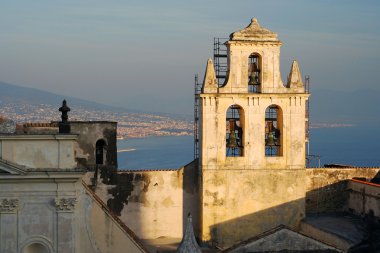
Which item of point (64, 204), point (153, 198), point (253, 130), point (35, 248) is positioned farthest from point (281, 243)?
point (35, 248)

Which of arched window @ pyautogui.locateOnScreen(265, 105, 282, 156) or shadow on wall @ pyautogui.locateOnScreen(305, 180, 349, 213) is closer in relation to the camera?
arched window @ pyautogui.locateOnScreen(265, 105, 282, 156)

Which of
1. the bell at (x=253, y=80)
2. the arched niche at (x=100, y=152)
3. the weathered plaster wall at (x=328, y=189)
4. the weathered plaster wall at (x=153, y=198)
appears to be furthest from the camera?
the weathered plaster wall at (x=328, y=189)

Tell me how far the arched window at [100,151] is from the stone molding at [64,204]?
7388 millimetres

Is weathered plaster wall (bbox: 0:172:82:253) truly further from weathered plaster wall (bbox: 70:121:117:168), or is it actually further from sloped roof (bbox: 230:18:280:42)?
sloped roof (bbox: 230:18:280:42)

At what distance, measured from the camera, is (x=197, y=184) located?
2891 cm

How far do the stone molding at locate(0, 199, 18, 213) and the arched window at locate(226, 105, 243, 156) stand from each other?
932cm

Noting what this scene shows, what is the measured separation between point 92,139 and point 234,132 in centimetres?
443

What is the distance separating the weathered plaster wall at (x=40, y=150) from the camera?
21.0 metres

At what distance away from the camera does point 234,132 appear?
28844 millimetres

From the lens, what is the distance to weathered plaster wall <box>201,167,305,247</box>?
28281 millimetres

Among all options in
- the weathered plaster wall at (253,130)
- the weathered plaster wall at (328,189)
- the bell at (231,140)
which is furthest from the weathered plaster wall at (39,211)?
the weathered plaster wall at (328,189)

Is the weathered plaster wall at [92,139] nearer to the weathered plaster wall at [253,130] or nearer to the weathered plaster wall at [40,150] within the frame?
the weathered plaster wall at [253,130]

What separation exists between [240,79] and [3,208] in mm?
9997

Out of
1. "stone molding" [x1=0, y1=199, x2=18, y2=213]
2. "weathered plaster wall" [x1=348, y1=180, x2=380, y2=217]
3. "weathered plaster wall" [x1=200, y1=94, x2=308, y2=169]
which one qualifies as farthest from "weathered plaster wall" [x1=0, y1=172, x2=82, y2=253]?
"weathered plaster wall" [x1=348, y1=180, x2=380, y2=217]
